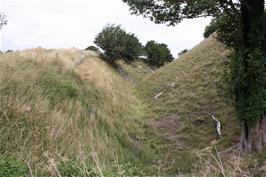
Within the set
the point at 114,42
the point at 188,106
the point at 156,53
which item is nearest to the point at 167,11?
the point at 188,106

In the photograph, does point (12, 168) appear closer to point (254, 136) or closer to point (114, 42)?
point (254, 136)

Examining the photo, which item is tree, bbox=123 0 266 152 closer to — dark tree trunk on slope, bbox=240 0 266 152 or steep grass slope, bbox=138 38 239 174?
dark tree trunk on slope, bbox=240 0 266 152

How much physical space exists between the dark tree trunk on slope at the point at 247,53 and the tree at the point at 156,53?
19110 mm

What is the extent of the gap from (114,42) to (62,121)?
→ 14159 millimetres

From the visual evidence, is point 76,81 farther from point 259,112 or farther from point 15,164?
point 15,164

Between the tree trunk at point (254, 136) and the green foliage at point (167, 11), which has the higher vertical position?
the green foliage at point (167, 11)

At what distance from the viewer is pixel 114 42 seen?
22609mm

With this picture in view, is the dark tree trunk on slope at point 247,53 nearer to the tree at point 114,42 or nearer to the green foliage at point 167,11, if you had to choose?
the green foliage at point 167,11

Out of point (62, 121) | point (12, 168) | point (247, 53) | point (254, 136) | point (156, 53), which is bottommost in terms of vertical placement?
point (254, 136)

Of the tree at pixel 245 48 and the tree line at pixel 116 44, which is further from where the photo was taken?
the tree line at pixel 116 44

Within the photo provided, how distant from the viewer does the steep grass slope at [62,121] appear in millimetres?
6602

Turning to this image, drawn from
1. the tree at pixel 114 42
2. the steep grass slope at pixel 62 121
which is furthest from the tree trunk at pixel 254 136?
the tree at pixel 114 42

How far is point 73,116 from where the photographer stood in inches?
396

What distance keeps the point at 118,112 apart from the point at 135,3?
16.4 feet
